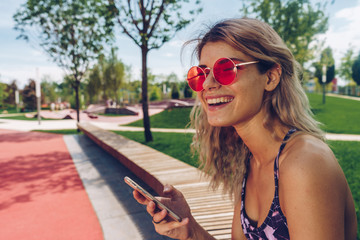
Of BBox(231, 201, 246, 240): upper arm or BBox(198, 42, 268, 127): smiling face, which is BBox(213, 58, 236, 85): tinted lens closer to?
BBox(198, 42, 268, 127): smiling face

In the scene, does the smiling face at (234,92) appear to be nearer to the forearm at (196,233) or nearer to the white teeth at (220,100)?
the white teeth at (220,100)

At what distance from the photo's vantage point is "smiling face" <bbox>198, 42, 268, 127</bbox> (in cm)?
154

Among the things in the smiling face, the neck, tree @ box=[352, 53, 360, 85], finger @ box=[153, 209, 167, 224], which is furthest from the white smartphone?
tree @ box=[352, 53, 360, 85]

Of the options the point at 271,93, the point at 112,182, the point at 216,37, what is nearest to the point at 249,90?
the point at 271,93

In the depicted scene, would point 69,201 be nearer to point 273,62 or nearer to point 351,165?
point 273,62

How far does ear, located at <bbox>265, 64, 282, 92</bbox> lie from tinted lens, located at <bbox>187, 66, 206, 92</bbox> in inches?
15.7

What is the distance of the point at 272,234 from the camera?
141cm

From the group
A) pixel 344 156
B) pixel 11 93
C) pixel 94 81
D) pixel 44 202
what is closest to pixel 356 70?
pixel 94 81

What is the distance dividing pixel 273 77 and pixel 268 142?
15.6 inches

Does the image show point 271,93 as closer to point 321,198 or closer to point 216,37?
point 216,37

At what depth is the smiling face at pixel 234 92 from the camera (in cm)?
154

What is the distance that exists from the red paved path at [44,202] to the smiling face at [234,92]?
2.82 m

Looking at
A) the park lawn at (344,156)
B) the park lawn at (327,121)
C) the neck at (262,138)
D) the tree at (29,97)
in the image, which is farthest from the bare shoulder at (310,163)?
the tree at (29,97)

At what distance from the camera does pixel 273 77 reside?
1605 millimetres
